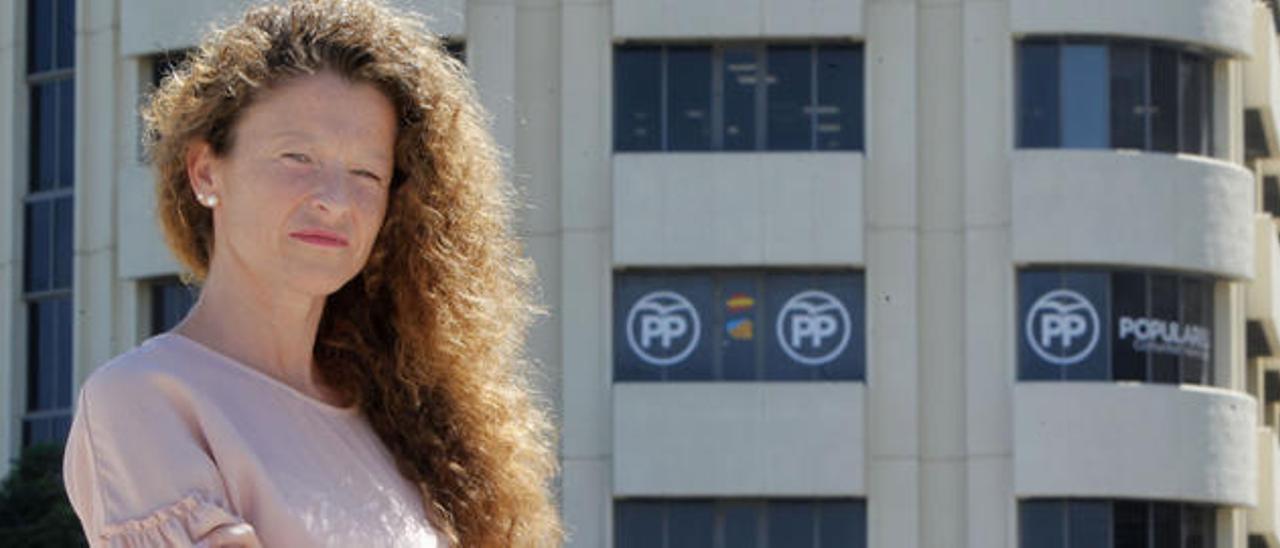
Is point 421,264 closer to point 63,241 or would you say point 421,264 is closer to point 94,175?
point 94,175

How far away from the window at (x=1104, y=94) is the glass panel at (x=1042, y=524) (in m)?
5.06

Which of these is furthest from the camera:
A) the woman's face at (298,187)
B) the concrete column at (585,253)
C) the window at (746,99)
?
the concrete column at (585,253)

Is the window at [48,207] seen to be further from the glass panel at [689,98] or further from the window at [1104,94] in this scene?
the window at [1104,94]

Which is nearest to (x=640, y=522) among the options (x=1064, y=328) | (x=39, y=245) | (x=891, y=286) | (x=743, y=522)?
(x=743, y=522)

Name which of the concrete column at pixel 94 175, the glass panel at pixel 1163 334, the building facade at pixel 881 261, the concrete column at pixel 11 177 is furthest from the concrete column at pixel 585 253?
the concrete column at pixel 11 177

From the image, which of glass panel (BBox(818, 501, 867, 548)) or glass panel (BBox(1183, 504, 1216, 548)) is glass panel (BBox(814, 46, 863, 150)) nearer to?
glass panel (BBox(818, 501, 867, 548))

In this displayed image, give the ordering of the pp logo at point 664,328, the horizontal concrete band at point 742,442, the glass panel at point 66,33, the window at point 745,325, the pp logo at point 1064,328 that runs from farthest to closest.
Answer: the glass panel at point 66,33
the pp logo at point 664,328
the window at point 745,325
the pp logo at point 1064,328
the horizontal concrete band at point 742,442

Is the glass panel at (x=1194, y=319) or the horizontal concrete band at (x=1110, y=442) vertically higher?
the glass panel at (x=1194, y=319)

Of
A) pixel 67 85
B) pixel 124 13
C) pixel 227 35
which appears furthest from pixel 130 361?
pixel 67 85

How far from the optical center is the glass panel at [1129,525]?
49.9 meters

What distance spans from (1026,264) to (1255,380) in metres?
7.49

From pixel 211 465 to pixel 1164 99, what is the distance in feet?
157

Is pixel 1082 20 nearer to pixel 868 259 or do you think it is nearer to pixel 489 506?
pixel 868 259

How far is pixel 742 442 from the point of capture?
49.8 m
